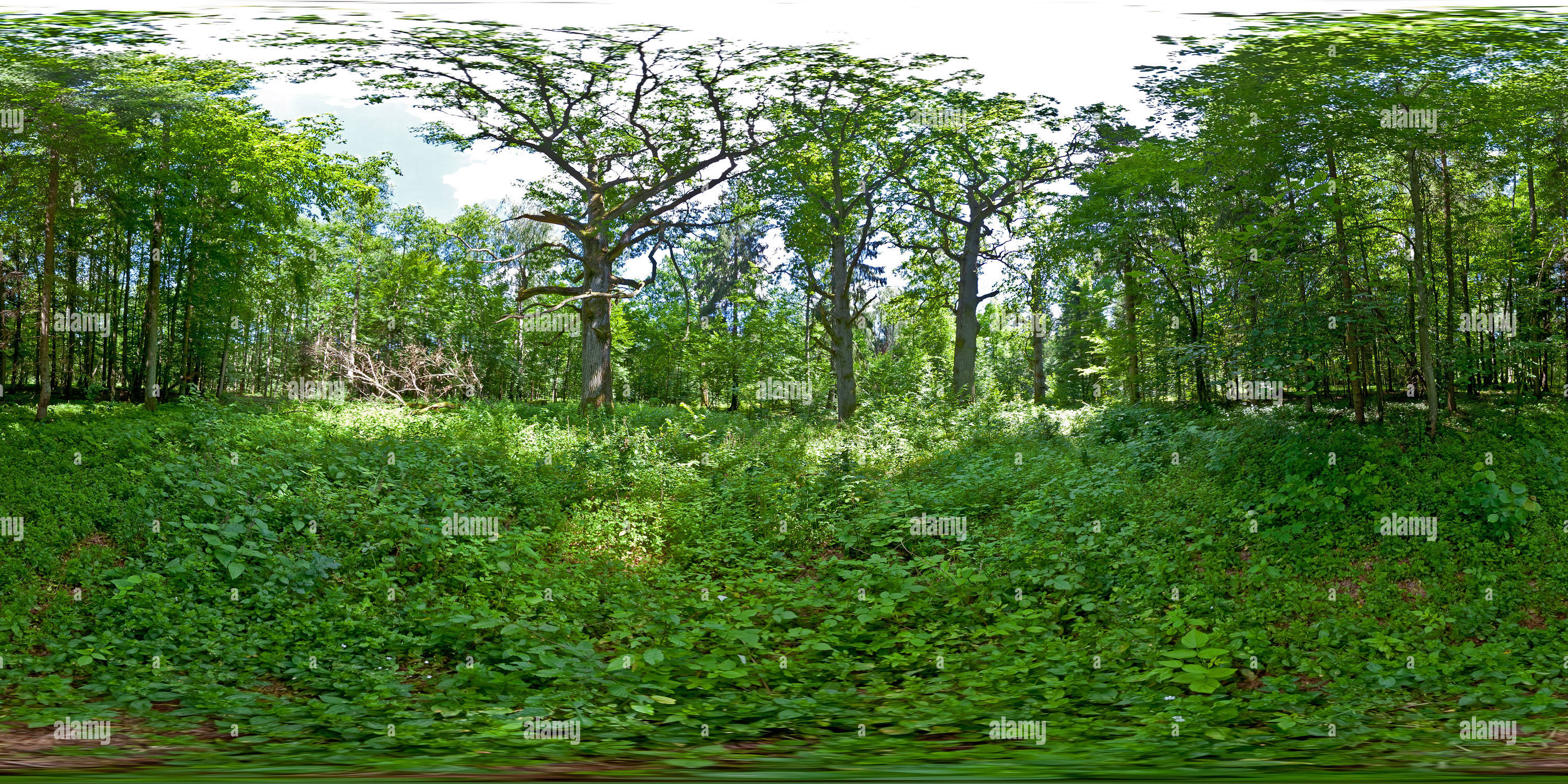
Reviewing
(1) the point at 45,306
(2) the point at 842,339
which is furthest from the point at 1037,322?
(1) the point at 45,306

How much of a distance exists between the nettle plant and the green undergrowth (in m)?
0.03

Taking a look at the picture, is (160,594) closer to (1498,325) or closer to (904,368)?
(1498,325)

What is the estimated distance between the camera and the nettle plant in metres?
3.79

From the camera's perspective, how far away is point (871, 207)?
9.38m

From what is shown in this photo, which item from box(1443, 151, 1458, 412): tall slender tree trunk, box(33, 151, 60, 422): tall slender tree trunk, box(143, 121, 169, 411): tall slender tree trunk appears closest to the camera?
box(1443, 151, 1458, 412): tall slender tree trunk

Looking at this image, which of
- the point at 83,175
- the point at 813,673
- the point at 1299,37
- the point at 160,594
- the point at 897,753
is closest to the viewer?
the point at 897,753

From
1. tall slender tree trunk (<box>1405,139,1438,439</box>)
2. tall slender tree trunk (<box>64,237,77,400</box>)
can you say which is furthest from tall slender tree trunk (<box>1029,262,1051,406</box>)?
tall slender tree trunk (<box>64,237,77,400</box>)

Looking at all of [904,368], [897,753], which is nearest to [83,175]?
[897,753]

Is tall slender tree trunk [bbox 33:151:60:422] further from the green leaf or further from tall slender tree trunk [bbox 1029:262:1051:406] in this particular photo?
tall slender tree trunk [bbox 1029:262:1051:406]

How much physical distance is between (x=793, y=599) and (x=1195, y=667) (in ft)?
8.47

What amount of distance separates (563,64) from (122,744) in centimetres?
491

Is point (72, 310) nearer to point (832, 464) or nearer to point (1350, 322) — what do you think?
point (832, 464)

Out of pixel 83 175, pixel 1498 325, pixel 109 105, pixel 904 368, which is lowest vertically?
pixel 904 368

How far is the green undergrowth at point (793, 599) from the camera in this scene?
3.28m
